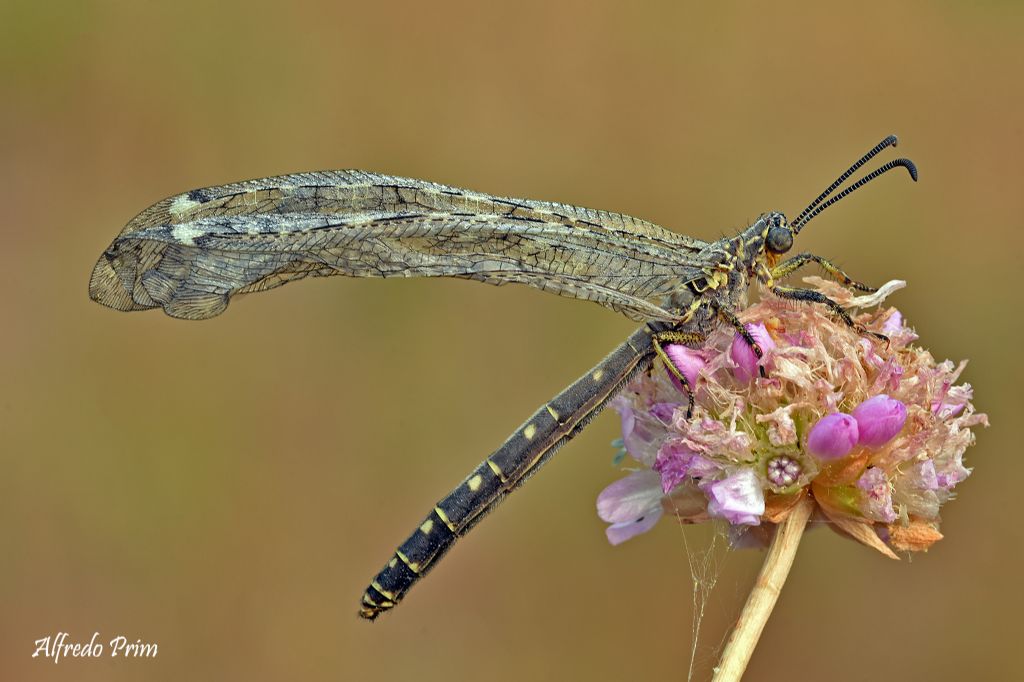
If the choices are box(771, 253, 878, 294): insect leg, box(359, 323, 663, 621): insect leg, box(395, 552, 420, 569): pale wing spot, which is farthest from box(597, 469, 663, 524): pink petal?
box(771, 253, 878, 294): insect leg

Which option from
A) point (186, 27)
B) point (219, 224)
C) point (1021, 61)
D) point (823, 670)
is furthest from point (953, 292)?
point (186, 27)

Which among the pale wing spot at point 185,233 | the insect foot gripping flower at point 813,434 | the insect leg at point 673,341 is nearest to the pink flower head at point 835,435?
the insect foot gripping flower at point 813,434

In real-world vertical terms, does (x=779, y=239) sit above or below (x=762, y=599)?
above

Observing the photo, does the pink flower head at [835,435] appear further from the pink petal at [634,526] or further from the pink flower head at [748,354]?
the pink petal at [634,526]

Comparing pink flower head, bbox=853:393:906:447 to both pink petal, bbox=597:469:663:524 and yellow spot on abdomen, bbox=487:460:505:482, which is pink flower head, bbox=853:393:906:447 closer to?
pink petal, bbox=597:469:663:524

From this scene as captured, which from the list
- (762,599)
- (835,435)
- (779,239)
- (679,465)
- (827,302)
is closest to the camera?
(762,599)

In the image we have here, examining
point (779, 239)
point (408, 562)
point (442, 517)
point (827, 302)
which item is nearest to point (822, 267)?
point (779, 239)

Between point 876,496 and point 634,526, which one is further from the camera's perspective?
point 634,526

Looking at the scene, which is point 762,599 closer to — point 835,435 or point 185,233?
point 835,435
